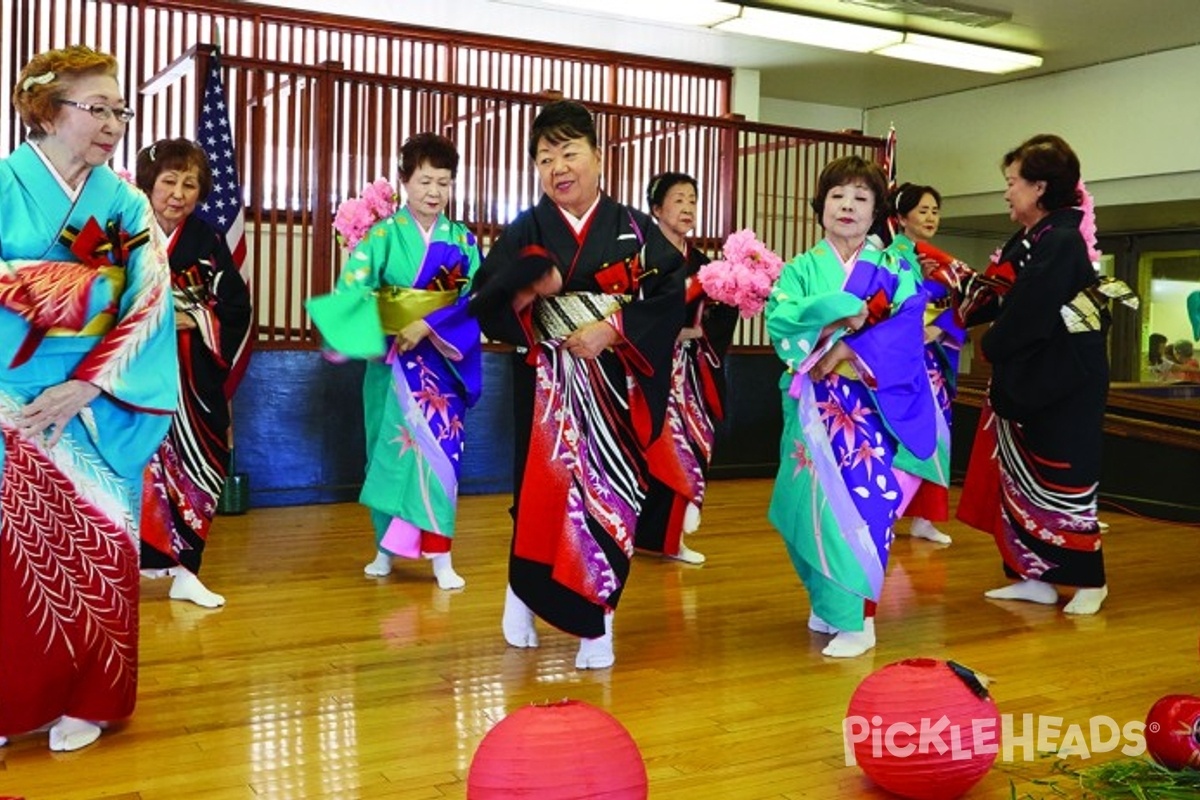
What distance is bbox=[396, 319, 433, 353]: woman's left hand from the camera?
13.7ft

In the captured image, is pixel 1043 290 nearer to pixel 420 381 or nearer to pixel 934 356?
pixel 934 356

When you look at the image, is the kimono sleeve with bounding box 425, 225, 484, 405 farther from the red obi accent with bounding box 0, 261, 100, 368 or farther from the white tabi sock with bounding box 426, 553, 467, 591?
the red obi accent with bounding box 0, 261, 100, 368

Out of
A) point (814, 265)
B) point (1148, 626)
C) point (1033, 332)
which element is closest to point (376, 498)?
point (814, 265)

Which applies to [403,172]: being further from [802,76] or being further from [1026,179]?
[802,76]

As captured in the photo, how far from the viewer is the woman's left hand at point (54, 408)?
2.60 m

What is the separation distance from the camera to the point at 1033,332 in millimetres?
4027

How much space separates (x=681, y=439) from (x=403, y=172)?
1586 mm

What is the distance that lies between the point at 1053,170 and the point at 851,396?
120 centimetres

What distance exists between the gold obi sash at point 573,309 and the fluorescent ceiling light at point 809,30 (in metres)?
5.49

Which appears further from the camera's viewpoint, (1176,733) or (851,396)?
(851,396)

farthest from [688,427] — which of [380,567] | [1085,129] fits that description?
[1085,129]

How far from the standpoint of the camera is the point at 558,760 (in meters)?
2.02

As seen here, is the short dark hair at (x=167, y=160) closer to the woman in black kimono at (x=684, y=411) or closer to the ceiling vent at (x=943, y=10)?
the woman in black kimono at (x=684, y=411)

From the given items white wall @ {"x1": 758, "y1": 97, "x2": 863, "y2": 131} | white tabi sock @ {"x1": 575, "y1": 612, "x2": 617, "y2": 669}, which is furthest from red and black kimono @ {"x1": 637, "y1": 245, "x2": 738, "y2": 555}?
white wall @ {"x1": 758, "y1": 97, "x2": 863, "y2": 131}
